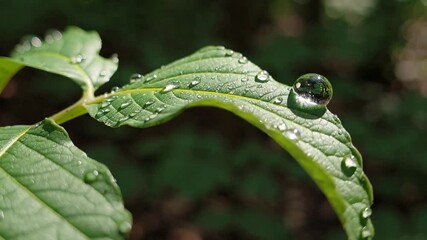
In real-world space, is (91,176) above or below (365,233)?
below

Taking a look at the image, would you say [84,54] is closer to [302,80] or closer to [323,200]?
[302,80]

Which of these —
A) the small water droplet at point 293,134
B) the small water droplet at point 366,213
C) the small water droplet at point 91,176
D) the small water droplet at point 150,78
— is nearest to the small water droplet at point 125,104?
the small water droplet at point 150,78

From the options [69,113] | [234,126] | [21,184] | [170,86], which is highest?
[234,126]

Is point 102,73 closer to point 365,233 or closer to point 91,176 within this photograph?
point 91,176

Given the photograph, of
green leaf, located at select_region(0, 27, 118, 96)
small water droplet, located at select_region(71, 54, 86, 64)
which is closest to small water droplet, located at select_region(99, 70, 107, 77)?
green leaf, located at select_region(0, 27, 118, 96)

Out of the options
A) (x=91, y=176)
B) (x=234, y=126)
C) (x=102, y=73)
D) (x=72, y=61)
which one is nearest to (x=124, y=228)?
(x=91, y=176)

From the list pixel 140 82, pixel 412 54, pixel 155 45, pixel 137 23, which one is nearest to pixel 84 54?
pixel 140 82

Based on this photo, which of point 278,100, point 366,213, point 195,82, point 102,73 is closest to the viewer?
point 366,213
